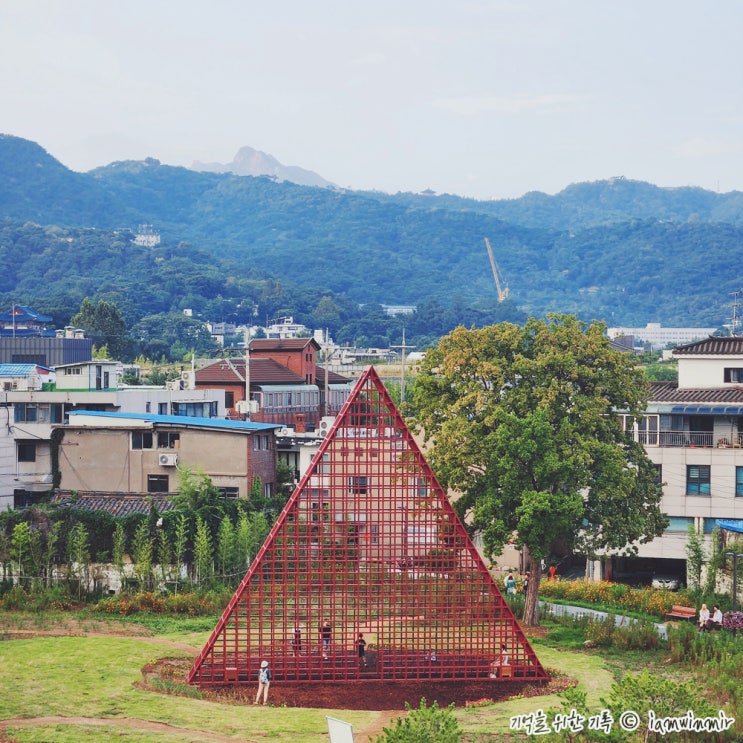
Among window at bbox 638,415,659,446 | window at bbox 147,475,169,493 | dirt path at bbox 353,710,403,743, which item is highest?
window at bbox 638,415,659,446

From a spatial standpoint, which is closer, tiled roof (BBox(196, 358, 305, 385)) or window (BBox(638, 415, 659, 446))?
window (BBox(638, 415, 659, 446))

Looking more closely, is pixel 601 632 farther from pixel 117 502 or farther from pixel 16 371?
pixel 16 371

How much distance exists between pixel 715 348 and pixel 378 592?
20740 mm

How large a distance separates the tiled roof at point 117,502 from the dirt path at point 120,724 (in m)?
12.9

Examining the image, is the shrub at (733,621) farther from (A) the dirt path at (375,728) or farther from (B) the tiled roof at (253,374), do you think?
(B) the tiled roof at (253,374)

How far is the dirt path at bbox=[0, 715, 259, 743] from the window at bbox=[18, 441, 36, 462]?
18.7 meters

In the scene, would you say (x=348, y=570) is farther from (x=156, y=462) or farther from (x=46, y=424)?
(x=46, y=424)

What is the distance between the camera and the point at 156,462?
35812 mm

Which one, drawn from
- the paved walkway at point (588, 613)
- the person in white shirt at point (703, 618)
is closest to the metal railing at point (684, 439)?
the paved walkway at point (588, 613)

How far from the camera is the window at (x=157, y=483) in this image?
117ft

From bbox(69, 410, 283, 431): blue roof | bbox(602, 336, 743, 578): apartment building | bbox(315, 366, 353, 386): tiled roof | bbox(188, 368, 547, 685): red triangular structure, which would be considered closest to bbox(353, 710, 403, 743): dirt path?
bbox(188, 368, 547, 685): red triangular structure

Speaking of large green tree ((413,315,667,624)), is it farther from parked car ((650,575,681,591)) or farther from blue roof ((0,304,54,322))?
blue roof ((0,304,54,322))

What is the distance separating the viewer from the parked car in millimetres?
34969

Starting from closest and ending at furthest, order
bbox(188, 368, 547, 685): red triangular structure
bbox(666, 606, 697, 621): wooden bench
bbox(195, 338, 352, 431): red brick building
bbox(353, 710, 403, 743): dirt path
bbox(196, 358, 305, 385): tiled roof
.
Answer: bbox(353, 710, 403, 743): dirt path, bbox(188, 368, 547, 685): red triangular structure, bbox(666, 606, 697, 621): wooden bench, bbox(195, 338, 352, 431): red brick building, bbox(196, 358, 305, 385): tiled roof
